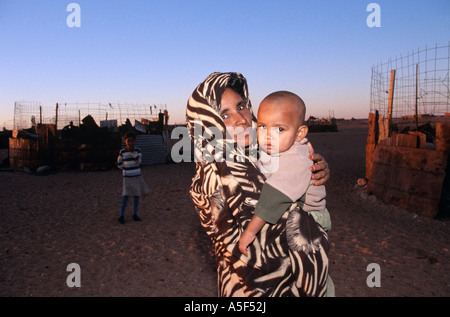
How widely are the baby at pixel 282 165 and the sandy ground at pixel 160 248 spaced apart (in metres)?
2.88

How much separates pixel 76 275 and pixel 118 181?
26.6ft

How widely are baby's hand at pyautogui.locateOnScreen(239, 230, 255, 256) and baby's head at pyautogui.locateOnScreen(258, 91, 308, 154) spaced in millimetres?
402

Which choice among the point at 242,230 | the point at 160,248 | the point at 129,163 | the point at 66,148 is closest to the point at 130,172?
the point at 129,163

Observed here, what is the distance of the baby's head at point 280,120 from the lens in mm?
1548

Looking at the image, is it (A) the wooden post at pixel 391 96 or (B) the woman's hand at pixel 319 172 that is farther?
(A) the wooden post at pixel 391 96

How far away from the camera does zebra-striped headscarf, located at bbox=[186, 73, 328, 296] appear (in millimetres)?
1533

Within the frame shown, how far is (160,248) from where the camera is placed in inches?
218

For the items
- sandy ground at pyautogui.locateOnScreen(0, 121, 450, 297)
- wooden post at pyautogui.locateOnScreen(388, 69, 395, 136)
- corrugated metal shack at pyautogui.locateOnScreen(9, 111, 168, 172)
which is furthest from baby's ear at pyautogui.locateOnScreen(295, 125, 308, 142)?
corrugated metal shack at pyautogui.locateOnScreen(9, 111, 168, 172)

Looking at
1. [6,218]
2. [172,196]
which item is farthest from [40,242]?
[172,196]

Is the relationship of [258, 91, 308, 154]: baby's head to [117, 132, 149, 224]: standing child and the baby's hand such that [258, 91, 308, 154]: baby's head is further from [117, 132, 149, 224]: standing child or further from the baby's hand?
[117, 132, 149, 224]: standing child

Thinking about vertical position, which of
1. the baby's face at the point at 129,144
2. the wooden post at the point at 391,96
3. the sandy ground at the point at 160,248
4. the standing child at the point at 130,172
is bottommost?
the sandy ground at the point at 160,248

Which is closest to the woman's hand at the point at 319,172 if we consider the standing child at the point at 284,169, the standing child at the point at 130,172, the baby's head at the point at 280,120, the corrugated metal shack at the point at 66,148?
the standing child at the point at 284,169

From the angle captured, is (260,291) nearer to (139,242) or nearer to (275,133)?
(275,133)

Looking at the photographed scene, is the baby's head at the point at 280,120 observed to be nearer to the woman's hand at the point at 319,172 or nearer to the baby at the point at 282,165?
the baby at the point at 282,165
